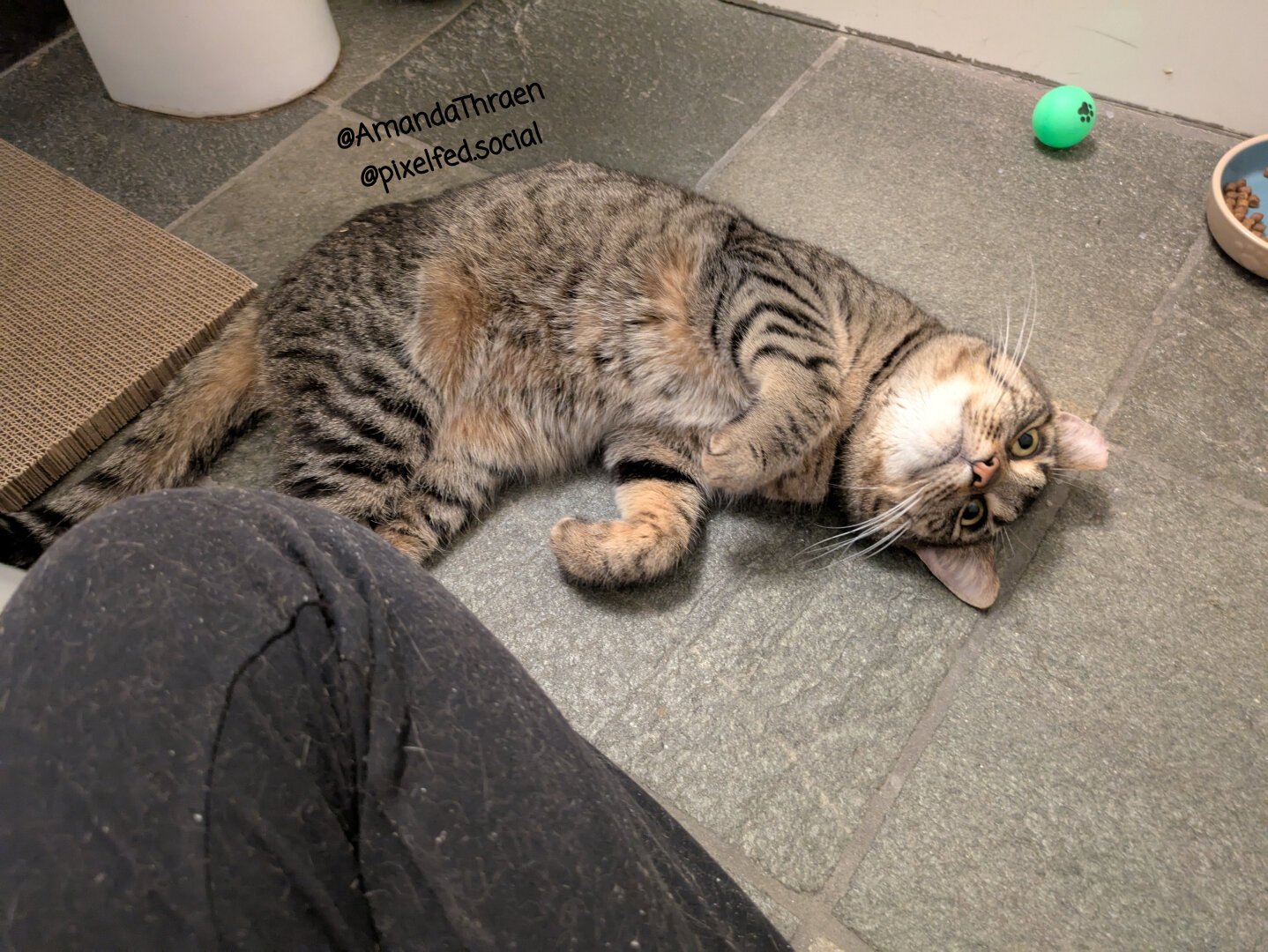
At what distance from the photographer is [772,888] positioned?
4.31ft

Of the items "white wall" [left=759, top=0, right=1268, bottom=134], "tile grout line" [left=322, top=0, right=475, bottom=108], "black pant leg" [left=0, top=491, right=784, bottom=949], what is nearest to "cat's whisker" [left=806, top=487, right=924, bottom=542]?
"black pant leg" [left=0, top=491, right=784, bottom=949]

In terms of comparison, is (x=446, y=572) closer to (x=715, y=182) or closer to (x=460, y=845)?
(x=460, y=845)

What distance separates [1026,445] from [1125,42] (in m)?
1.40

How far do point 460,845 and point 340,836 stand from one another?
10cm

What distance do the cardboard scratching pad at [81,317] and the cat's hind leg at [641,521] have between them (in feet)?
3.14

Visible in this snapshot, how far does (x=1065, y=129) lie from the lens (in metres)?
2.24

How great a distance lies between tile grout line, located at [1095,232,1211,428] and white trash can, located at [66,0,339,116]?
231 centimetres

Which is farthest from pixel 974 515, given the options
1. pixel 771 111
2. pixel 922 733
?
pixel 771 111

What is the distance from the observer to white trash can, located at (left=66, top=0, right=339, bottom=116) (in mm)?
2246

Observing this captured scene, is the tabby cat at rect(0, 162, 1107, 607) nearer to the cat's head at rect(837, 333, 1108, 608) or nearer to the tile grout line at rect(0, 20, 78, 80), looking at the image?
the cat's head at rect(837, 333, 1108, 608)

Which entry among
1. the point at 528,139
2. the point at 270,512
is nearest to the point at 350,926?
the point at 270,512

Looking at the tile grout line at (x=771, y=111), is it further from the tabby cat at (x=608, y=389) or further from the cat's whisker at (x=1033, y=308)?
the cat's whisker at (x=1033, y=308)

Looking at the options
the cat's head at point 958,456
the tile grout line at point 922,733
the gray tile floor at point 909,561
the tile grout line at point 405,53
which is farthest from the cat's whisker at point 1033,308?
the tile grout line at point 405,53

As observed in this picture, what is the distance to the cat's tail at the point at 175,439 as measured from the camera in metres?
1.53
